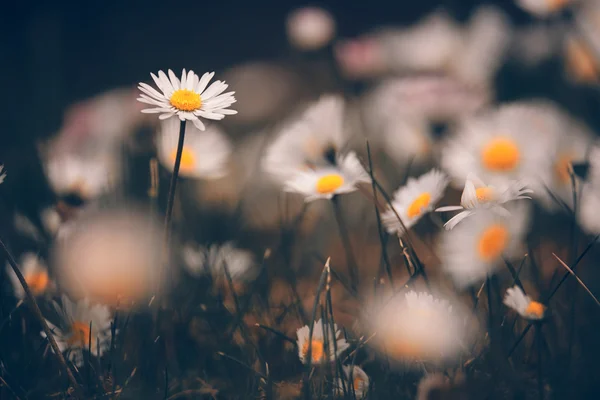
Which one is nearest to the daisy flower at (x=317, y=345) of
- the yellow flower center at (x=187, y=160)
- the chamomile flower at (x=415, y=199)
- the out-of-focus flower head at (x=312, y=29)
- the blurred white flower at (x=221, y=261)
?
the chamomile flower at (x=415, y=199)

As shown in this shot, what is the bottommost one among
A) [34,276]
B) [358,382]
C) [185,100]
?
[358,382]

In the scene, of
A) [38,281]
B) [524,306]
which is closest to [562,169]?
[524,306]

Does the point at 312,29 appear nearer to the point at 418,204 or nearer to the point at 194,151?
the point at 194,151

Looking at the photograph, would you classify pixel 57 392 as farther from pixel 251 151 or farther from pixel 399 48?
pixel 399 48

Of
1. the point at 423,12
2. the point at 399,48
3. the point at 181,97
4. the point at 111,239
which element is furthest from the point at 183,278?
the point at 423,12

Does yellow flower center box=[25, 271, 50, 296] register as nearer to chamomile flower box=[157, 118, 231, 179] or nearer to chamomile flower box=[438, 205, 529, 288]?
chamomile flower box=[157, 118, 231, 179]

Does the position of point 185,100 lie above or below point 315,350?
above

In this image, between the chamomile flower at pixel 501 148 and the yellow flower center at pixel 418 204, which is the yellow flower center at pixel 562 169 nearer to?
Result: the chamomile flower at pixel 501 148
